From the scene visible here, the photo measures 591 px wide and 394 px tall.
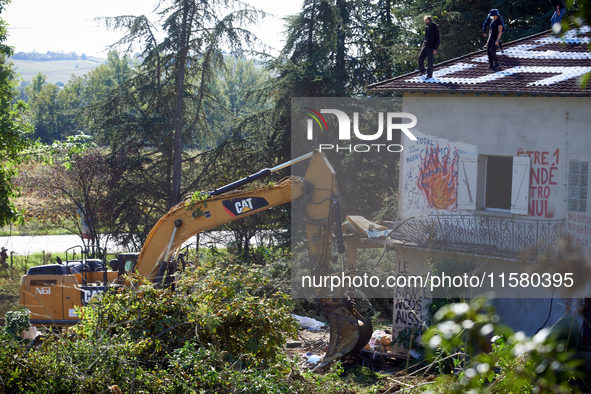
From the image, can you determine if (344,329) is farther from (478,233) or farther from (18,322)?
(18,322)

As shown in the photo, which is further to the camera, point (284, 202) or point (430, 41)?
point (430, 41)

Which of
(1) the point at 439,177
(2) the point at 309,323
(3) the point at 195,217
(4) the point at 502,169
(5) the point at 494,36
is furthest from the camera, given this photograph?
(2) the point at 309,323

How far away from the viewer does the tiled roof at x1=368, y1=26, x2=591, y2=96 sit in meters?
13.2

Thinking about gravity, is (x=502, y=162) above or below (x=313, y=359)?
above

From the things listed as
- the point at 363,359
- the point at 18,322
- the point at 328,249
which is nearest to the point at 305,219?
the point at 328,249

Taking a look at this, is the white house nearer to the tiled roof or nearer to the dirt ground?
the tiled roof

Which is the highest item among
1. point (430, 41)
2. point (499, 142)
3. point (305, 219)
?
point (430, 41)

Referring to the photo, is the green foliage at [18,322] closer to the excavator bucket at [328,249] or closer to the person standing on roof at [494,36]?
the excavator bucket at [328,249]

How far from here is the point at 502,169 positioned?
15.0 meters

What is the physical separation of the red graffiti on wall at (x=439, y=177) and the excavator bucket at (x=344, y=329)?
3754 mm

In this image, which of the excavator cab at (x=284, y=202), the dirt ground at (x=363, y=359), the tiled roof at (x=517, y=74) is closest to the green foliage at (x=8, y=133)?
the excavator cab at (x=284, y=202)

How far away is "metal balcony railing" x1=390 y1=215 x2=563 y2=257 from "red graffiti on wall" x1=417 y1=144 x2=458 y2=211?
0.40 m

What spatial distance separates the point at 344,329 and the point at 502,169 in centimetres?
599

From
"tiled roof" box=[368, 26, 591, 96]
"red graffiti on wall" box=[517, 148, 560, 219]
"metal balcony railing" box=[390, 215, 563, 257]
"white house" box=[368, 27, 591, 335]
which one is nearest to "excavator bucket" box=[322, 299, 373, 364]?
"metal balcony railing" box=[390, 215, 563, 257]
